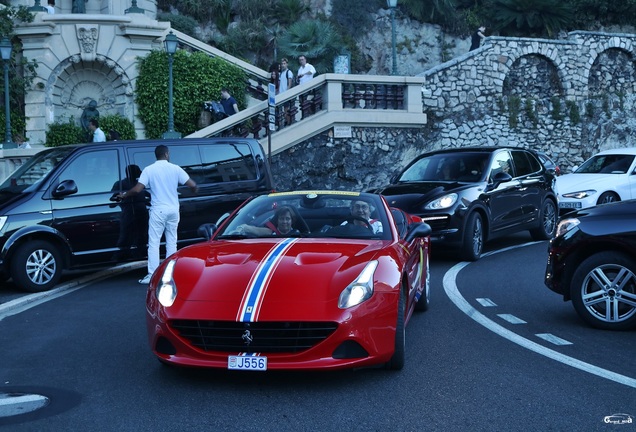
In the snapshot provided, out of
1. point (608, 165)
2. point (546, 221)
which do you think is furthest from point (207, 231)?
point (608, 165)

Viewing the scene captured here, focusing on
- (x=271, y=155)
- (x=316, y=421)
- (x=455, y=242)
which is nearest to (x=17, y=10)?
(x=271, y=155)

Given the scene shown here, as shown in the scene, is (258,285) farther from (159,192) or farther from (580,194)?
(580,194)

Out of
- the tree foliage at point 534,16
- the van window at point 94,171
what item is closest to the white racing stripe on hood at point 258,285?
the van window at point 94,171

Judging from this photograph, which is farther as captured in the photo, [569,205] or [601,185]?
[569,205]

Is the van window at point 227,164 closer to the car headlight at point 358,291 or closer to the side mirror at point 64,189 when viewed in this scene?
the side mirror at point 64,189

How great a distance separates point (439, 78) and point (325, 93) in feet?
15.5

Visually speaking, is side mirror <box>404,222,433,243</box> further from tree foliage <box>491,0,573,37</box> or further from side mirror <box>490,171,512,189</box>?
tree foliage <box>491,0,573,37</box>

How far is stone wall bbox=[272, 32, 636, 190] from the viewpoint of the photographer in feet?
82.9

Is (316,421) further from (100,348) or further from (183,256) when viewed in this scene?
(100,348)

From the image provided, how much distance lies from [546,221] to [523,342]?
9160 mm

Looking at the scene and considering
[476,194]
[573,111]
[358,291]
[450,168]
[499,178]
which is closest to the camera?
[358,291]

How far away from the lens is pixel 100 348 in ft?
25.3

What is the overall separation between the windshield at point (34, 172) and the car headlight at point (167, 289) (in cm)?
577

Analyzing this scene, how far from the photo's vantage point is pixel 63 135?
26.7m
